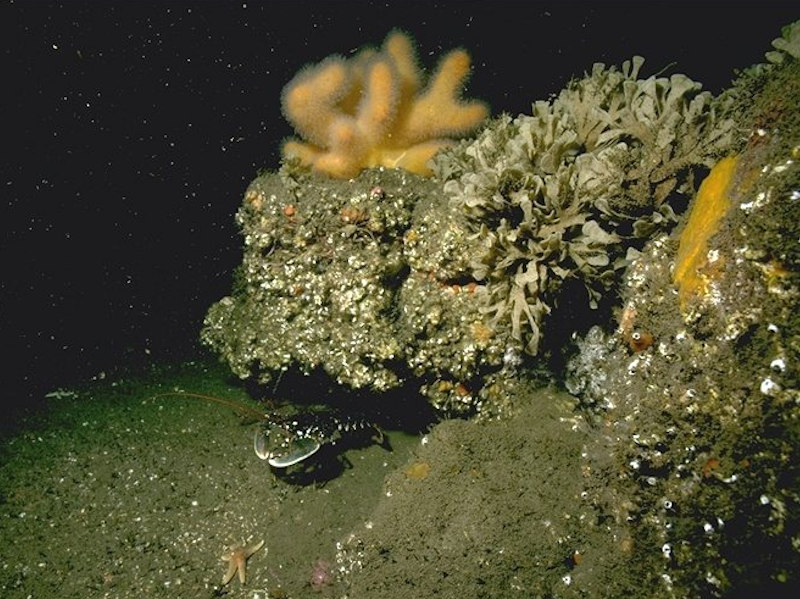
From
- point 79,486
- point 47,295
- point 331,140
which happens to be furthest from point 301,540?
point 47,295

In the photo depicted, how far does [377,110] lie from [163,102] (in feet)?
9.61

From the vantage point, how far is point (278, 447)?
15.5ft

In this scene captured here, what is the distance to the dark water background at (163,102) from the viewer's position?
522 cm

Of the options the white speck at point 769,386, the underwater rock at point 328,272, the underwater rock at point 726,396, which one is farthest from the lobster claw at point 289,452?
the white speck at point 769,386

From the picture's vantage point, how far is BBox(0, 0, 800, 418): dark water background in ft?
17.1

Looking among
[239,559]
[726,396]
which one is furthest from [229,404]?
[726,396]

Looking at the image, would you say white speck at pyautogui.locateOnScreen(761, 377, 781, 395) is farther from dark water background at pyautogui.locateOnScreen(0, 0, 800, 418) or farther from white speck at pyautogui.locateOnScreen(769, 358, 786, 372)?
dark water background at pyautogui.locateOnScreen(0, 0, 800, 418)

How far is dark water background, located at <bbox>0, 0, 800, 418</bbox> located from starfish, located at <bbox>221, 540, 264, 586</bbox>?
3305 millimetres

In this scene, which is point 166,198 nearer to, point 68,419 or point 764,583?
point 68,419

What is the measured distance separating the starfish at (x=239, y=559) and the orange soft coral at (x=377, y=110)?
3525mm

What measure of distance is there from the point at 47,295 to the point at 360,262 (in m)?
5.29

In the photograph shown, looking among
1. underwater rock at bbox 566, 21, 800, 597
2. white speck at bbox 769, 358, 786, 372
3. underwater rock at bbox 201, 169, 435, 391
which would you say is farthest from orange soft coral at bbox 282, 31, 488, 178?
white speck at bbox 769, 358, 786, 372

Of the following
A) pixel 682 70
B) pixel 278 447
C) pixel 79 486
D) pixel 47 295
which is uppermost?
pixel 682 70

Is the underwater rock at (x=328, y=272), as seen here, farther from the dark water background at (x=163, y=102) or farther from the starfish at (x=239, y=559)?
the starfish at (x=239, y=559)
